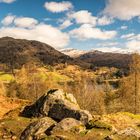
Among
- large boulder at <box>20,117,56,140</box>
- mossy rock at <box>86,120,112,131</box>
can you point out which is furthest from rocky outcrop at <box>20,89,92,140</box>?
mossy rock at <box>86,120,112,131</box>

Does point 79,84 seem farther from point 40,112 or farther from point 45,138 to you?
point 45,138

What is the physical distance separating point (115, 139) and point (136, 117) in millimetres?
13564

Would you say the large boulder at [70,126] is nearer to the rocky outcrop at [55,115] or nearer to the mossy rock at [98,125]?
the rocky outcrop at [55,115]

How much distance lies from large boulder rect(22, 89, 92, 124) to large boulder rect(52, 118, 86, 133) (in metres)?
2.01

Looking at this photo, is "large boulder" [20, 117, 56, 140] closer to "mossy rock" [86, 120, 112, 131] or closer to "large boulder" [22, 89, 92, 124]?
"large boulder" [22, 89, 92, 124]

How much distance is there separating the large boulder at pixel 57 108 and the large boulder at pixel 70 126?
6.60ft

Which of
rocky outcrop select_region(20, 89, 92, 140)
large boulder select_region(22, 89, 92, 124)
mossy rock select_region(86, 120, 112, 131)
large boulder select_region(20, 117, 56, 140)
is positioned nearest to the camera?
large boulder select_region(20, 117, 56, 140)

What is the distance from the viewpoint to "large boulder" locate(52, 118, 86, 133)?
2401 centimetres

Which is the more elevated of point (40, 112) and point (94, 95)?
point (40, 112)

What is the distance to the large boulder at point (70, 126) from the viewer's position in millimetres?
24008

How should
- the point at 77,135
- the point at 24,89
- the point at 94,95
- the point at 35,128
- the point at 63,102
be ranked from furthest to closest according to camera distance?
the point at 24,89, the point at 94,95, the point at 63,102, the point at 35,128, the point at 77,135

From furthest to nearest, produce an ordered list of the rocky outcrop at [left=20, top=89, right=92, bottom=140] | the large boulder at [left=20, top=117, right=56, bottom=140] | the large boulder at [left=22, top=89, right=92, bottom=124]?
the large boulder at [left=22, top=89, right=92, bottom=124] → the rocky outcrop at [left=20, top=89, right=92, bottom=140] → the large boulder at [left=20, top=117, right=56, bottom=140]

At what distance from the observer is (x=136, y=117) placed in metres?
33.8

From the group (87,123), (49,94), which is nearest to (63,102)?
(49,94)
